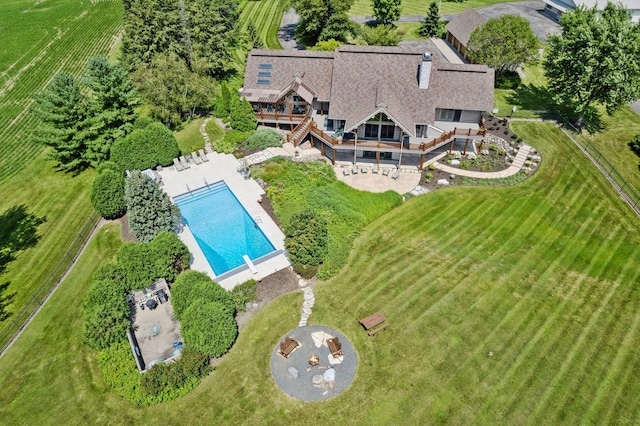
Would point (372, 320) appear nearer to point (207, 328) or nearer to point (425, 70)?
point (207, 328)

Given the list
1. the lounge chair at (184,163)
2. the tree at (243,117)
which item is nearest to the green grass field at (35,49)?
the lounge chair at (184,163)

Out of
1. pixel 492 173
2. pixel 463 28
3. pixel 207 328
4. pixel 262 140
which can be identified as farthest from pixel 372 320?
pixel 463 28

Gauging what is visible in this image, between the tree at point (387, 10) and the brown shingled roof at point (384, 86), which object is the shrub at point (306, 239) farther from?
the tree at point (387, 10)

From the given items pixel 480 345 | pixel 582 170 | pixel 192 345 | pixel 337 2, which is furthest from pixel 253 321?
pixel 337 2

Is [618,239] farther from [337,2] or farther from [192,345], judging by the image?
[337,2]

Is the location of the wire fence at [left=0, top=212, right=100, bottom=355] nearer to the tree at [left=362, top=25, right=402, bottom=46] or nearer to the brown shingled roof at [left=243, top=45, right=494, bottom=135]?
the brown shingled roof at [left=243, top=45, right=494, bottom=135]

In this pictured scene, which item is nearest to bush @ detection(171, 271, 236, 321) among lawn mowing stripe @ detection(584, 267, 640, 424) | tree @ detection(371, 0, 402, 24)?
lawn mowing stripe @ detection(584, 267, 640, 424)
